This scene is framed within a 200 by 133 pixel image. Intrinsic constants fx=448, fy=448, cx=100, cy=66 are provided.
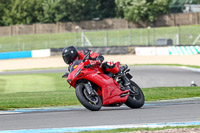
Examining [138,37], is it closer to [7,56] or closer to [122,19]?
[7,56]

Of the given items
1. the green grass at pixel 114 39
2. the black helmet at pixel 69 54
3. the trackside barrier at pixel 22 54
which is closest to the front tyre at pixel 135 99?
the black helmet at pixel 69 54

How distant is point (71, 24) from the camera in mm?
66688

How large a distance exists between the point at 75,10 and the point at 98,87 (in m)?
58.6

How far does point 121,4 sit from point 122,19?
268cm

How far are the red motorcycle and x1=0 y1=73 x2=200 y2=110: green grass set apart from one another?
2672 mm

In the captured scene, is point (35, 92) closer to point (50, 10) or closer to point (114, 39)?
point (114, 39)

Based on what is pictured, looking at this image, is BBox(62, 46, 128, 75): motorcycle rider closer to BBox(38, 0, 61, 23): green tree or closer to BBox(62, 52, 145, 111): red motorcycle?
BBox(62, 52, 145, 111): red motorcycle

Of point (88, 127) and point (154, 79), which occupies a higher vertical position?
point (88, 127)

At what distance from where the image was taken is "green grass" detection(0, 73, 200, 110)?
12.9 meters

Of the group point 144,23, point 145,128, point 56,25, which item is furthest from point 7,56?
point 145,128

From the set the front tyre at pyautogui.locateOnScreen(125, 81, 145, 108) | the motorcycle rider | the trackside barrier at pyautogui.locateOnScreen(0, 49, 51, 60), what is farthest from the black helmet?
the trackside barrier at pyautogui.locateOnScreen(0, 49, 51, 60)

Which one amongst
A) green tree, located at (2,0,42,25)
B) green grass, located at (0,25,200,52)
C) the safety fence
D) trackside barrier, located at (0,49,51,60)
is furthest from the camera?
green tree, located at (2,0,42,25)

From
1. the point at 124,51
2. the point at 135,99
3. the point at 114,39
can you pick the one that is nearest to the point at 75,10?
the point at 114,39

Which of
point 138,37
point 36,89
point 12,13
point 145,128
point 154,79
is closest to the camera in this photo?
point 145,128
